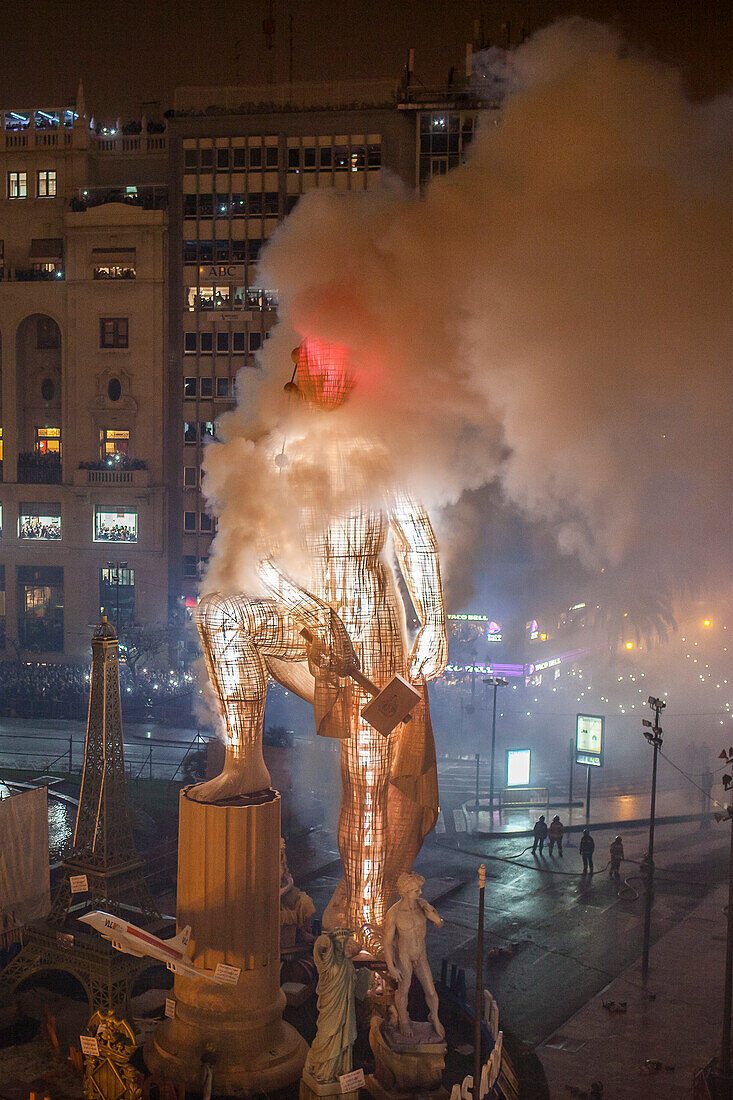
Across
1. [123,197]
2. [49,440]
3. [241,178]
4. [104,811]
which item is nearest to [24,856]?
[104,811]

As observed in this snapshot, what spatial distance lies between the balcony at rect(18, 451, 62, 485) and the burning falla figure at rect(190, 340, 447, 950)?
38780 millimetres

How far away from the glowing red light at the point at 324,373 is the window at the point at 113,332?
37850mm

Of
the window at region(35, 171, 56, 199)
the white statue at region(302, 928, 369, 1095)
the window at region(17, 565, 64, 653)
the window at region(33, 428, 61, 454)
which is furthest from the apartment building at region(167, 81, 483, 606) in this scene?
the white statue at region(302, 928, 369, 1095)

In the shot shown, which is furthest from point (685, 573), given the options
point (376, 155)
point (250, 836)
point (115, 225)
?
point (250, 836)

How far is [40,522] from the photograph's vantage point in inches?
2053

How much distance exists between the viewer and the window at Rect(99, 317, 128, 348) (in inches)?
2037

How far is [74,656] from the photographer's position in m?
52.2

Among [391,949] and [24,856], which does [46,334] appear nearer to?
[24,856]

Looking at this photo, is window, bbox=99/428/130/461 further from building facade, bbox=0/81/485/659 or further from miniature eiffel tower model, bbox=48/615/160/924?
miniature eiffel tower model, bbox=48/615/160/924

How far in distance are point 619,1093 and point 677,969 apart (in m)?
4.98

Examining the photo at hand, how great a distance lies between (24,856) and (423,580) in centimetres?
931

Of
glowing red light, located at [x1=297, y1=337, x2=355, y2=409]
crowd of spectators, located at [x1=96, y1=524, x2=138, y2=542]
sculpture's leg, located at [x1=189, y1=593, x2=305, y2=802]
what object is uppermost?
glowing red light, located at [x1=297, y1=337, x2=355, y2=409]

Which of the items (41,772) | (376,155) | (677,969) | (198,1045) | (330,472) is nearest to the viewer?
(198,1045)

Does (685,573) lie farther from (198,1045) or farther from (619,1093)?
(198,1045)
